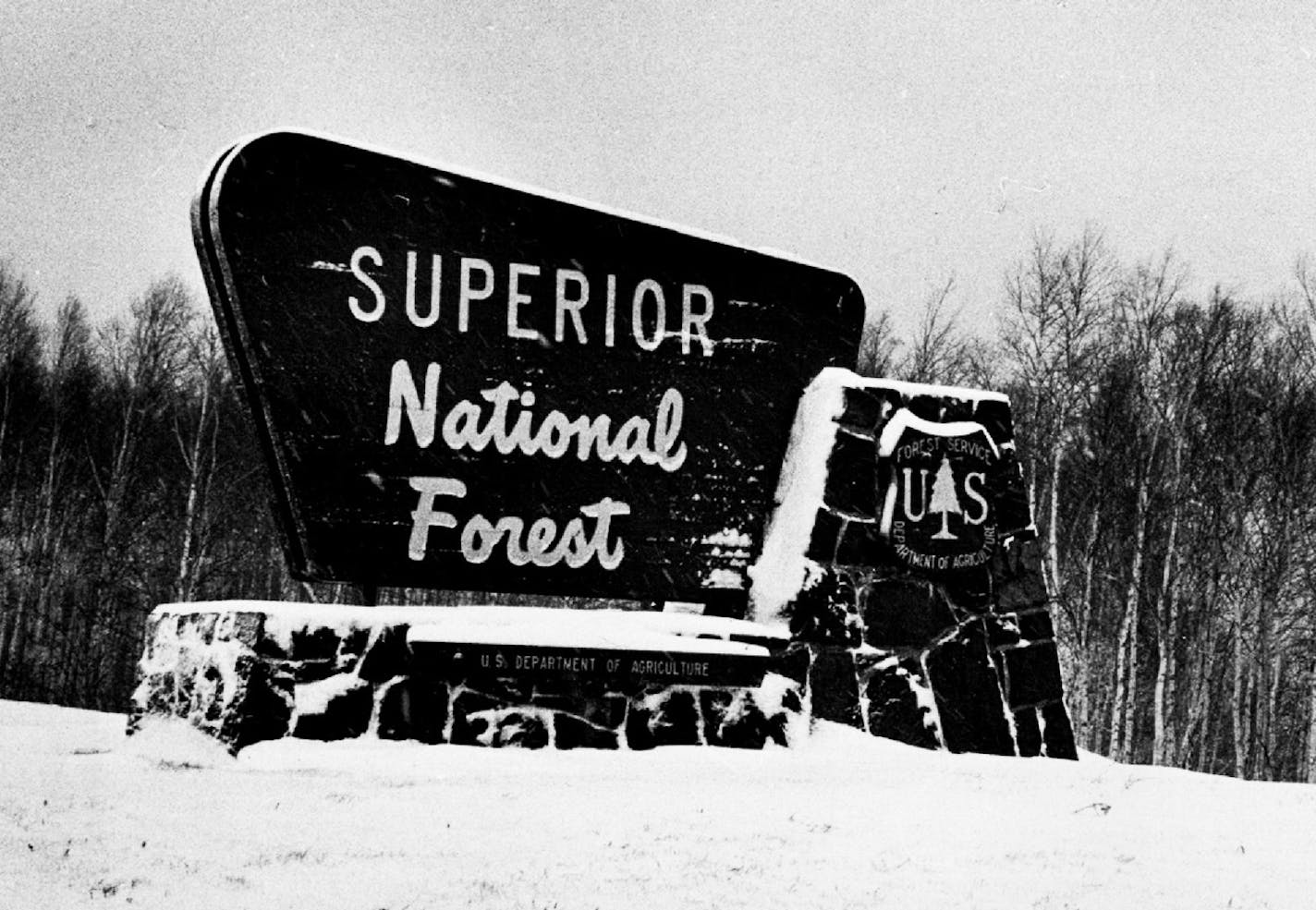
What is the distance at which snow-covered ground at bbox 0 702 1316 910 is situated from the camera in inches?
178

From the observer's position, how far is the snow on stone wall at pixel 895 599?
9039mm

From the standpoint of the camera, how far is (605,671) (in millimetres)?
8086

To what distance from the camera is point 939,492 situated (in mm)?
9680

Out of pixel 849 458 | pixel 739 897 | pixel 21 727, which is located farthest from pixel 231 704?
pixel 849 458

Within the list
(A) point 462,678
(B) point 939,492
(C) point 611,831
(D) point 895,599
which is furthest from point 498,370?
(C) point 611,831

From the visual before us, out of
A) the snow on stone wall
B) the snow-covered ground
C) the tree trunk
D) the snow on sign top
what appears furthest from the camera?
the tree trunk

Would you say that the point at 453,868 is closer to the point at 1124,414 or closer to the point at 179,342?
the point at 1124,414

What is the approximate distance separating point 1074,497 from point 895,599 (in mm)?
18441

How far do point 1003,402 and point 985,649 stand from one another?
1899mm

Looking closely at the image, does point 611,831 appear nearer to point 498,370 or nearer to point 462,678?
point 462,678

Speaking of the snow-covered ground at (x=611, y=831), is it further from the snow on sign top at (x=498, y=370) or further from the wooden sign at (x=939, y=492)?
the wooden sign at (x=939, y=492)

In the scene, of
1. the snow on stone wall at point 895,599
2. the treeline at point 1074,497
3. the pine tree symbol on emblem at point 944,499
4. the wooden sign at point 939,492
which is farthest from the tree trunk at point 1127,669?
the pine tree symbol on emblem at point 944,499

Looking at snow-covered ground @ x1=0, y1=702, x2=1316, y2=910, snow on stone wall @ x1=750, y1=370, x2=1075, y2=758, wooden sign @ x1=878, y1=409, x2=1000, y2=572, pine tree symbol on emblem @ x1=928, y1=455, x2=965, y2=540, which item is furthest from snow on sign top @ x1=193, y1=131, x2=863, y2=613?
snow-covered ground @ x1=0, y1=702, x2=1316, y2=910

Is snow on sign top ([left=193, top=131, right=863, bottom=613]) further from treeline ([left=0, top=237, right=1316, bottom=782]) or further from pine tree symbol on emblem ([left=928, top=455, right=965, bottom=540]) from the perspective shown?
treeline ([left=0, top=237, right=1316, bottom=782])
